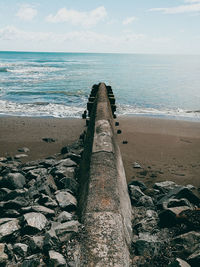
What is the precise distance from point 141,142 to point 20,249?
396 inches

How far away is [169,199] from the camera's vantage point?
5.71 meters

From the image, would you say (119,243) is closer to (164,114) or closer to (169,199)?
(169,199)

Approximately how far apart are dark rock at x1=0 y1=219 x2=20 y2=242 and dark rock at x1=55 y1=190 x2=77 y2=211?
96 centimetres

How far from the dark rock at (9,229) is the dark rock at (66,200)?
0.96m

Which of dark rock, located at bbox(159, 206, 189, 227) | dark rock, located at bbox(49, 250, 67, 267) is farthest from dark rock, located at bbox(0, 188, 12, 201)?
dark rock, located at bbox(159, 206, 189, 227)

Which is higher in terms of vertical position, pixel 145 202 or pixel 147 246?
pixel 147 246

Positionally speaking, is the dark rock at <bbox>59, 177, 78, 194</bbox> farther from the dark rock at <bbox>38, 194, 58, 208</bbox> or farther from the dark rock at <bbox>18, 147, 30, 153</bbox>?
the dark rock at <bbox>18, 147, 30, 153</bbox>

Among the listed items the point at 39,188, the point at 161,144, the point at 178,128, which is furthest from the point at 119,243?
the point at 178,128

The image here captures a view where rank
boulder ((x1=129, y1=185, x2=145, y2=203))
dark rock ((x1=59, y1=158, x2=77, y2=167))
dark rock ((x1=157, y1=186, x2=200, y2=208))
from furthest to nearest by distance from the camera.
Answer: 1. dark rock ((x1=59, y1=158, x2=77, y2=167))
2. boulder ((x1=129, y1=185, x2=145, y2=203))
3. dark rock ((x1=157, y1=186, x2=200, y2=208))

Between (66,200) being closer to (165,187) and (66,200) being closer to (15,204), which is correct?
(15,204)

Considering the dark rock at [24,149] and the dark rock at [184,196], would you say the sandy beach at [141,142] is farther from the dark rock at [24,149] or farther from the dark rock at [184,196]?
the dark rock at [184,196]

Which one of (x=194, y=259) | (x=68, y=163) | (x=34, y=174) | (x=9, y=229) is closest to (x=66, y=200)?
(x=9, y=229)

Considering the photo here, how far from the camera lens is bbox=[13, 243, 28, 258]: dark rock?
3434 millimetres

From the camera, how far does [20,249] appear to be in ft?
11.4
